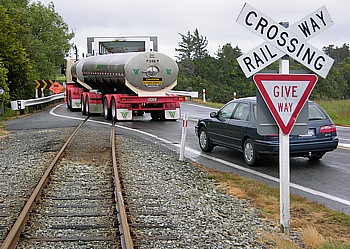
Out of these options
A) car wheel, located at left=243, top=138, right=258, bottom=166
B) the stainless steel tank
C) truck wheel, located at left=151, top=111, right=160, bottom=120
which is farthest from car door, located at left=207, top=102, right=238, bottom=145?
truck wheel, located at left=151, top=111, right=160, bottom=120

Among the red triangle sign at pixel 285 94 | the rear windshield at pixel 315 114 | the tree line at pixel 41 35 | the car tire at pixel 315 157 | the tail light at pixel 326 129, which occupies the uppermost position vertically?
the tree line at pixel 41 35

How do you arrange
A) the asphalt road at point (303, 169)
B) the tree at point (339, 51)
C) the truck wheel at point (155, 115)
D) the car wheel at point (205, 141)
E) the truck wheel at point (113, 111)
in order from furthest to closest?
the tree at point (339, 51) → the truck wheel at point (155, 115) → the truck wheel at point (113, 111) → the car wheel at point (205, 141) → the asphalt road at point (303, 169)

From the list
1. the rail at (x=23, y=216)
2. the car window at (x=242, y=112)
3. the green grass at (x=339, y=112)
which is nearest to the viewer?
the rail at (x=23, y=216)

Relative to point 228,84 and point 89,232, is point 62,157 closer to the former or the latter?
point 89,232

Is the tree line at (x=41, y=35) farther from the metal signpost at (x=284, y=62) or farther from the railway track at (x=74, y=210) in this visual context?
the metal signpost at (x=284, y=62)

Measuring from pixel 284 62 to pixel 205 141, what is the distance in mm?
7837

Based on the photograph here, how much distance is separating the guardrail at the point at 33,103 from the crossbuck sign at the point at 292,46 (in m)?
24.3

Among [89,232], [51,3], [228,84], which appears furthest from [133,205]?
[228,84]

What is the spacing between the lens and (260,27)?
6.50m

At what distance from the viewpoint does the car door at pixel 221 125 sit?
13.5m

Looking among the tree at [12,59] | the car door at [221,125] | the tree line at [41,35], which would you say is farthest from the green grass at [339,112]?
the tree line at [41,35]

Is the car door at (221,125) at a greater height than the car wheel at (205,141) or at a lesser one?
greater

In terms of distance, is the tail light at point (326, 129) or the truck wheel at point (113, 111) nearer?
the tail light at point (326, 129)

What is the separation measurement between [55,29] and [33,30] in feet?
8.82
